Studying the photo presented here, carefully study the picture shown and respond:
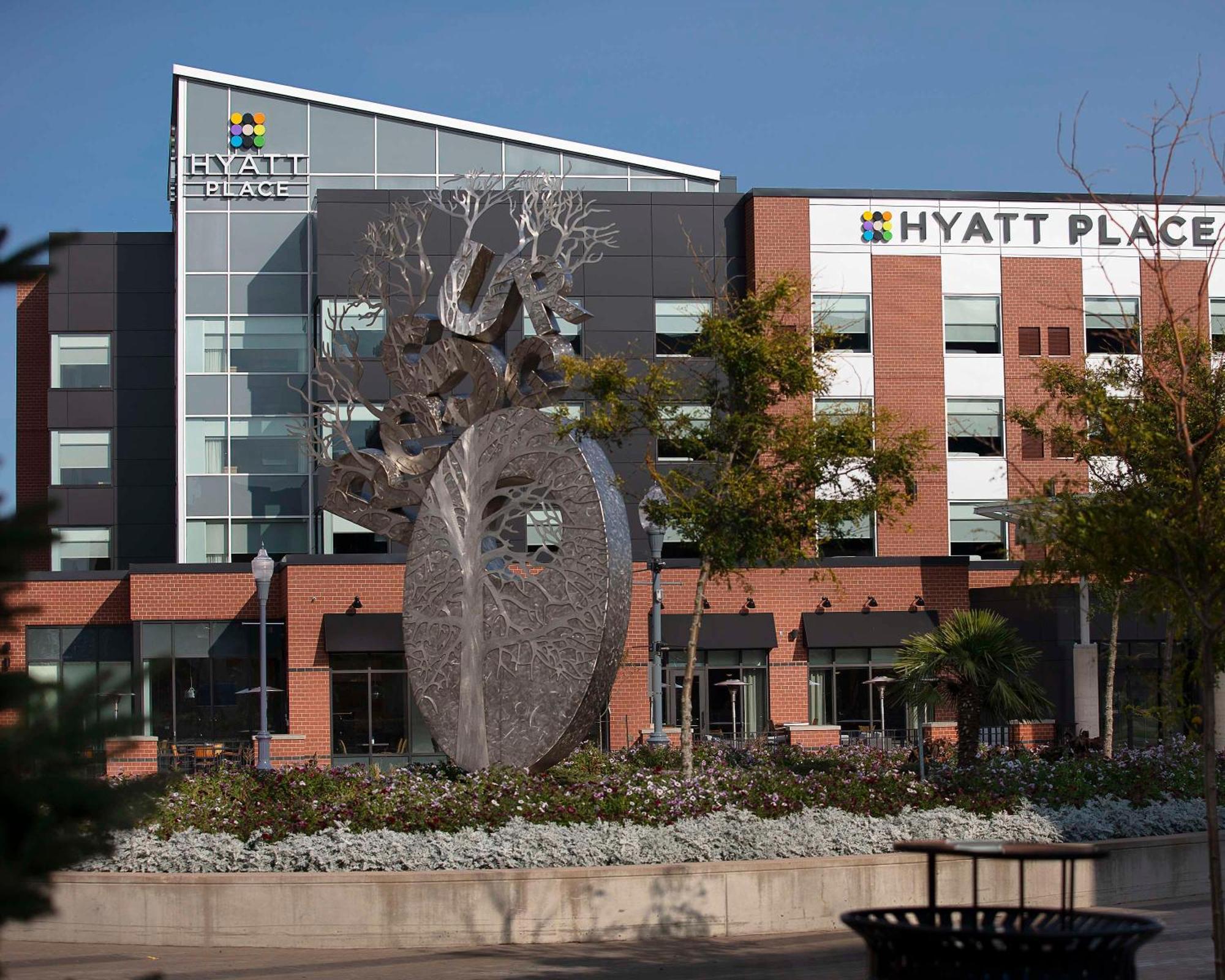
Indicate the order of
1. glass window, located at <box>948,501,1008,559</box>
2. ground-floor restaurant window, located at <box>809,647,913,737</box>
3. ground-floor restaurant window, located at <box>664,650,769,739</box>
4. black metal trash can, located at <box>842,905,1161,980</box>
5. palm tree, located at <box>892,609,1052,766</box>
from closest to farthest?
black metal trash can, located at <box>842,905,1161,980</box>
palm tree, located at <box>892,609,1052,766</box>
ground-floor restaurant window, located at <box>664,650,769,739</box>
ground-floor restaurant window, located at <box>809,647,913,737</box>
glass window, located at <box>948,501,1008,559</box>

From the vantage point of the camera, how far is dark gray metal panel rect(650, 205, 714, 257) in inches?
1706

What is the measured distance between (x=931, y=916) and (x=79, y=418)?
151 feet

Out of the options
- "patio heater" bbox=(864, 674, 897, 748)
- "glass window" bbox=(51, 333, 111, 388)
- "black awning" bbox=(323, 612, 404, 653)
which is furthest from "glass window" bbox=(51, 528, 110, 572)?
"patio heater" bbox=(864, 674, 897, 748)

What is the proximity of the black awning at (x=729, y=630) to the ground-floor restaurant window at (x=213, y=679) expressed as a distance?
948 centimetres

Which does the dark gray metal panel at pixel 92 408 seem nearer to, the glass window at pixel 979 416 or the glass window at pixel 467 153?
the glass window at pixel 467 153

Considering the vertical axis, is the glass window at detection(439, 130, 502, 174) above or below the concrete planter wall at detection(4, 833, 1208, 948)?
above

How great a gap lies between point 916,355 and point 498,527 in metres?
26.9

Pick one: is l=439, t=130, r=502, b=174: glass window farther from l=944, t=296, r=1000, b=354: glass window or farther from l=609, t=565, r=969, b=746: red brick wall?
l=609, t=565, r=969, b=746: red brick wall

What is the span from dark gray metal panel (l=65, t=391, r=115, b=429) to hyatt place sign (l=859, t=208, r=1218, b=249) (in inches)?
946

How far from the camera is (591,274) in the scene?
142 feet

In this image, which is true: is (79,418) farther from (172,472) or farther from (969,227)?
(969,227)

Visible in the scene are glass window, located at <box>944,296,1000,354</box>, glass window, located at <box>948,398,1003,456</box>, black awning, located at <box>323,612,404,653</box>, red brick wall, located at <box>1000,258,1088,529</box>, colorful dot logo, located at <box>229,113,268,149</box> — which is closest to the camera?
black awning, located at <box>323,612,404,653</box>

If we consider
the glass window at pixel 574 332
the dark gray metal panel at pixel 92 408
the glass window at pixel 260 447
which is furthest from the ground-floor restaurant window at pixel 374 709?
the dark gray metal panel at pixel 92 408

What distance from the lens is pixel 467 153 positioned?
161ft
